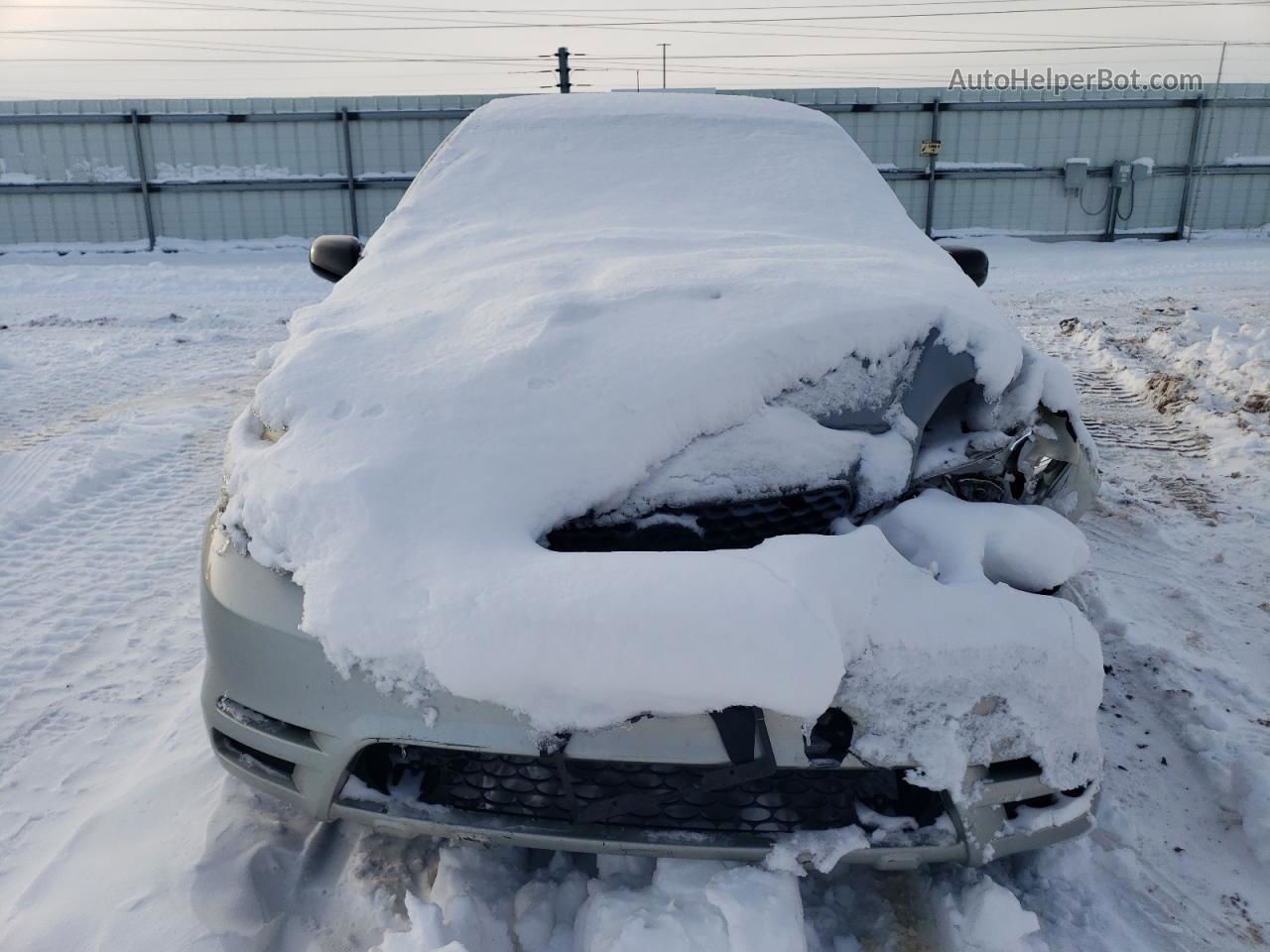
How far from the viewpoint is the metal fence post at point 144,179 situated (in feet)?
47.6

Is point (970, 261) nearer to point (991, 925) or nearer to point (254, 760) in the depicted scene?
point (991, 925)

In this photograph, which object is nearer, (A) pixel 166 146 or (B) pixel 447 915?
(B) pixel 447 915

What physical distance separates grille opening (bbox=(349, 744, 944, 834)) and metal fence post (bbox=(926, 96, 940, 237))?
14.5 meters

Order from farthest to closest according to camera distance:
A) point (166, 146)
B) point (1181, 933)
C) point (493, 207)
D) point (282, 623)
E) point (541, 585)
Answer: point (166, 146) → point (493, 207) → point (1181, 933) → point (282, 623) → point (541, 585)

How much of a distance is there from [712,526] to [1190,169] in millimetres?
16920

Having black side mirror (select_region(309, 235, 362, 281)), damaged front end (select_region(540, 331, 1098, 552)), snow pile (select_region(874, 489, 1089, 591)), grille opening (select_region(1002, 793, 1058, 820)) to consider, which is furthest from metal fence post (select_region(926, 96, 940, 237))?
grille opening (select_region(1002, 793, 1058, 820))

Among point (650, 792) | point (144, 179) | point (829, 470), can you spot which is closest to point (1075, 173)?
point (144, 179)

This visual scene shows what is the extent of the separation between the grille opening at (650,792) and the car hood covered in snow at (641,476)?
0.40 feet

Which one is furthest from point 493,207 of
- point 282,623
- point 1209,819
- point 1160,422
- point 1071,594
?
point 1160,422

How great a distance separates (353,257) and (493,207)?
22.1 inches

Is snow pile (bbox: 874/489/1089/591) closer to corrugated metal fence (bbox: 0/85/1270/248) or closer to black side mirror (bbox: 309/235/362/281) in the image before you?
black side mirror (bbox: 309/235/362/281)

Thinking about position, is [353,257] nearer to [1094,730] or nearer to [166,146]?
[1094,730]

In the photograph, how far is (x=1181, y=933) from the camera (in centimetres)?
181

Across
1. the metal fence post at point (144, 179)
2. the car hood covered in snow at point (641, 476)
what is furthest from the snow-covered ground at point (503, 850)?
the metal fence post at point (144, 179)
